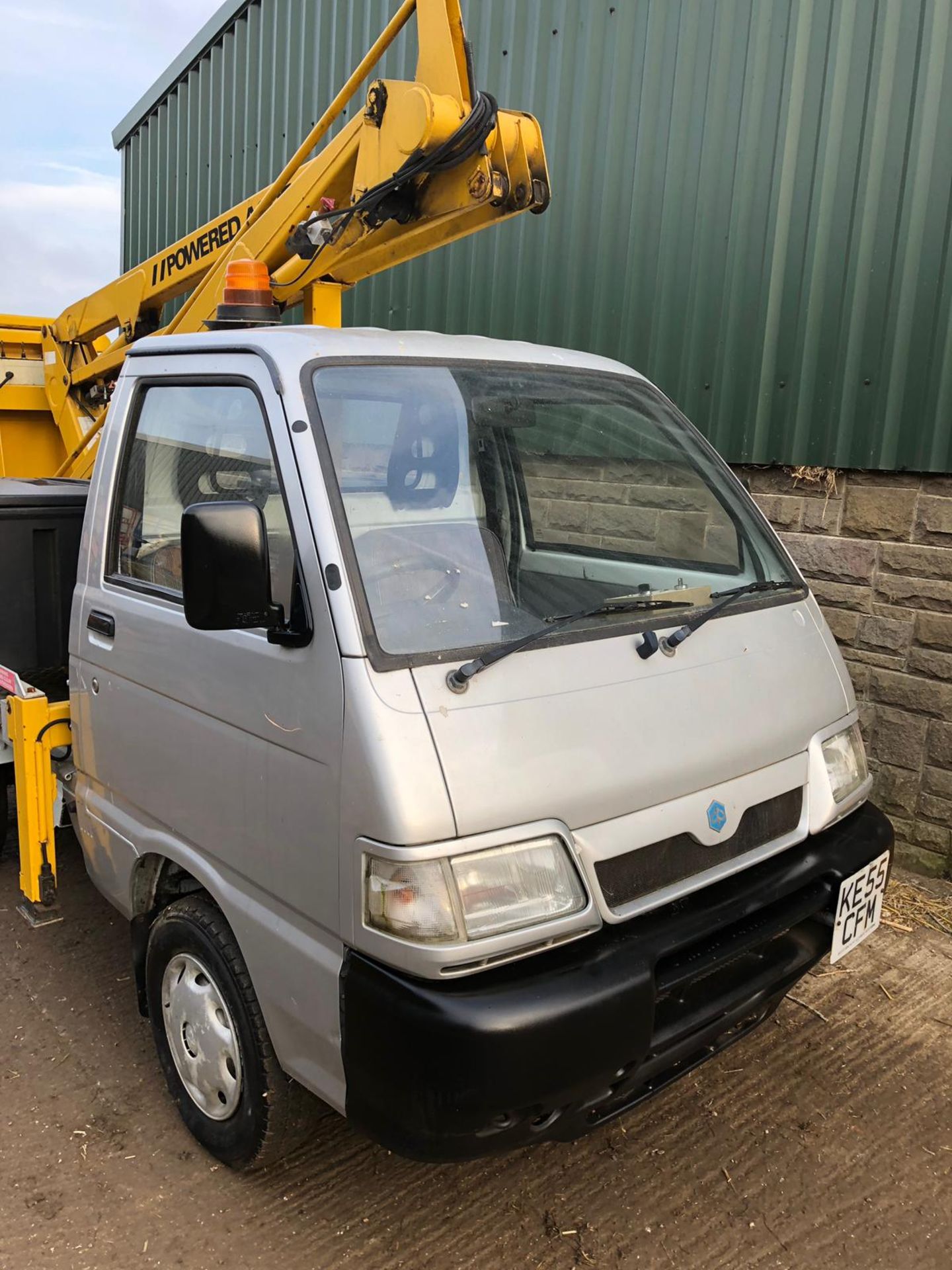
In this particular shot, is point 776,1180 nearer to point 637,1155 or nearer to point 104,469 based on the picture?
point 637,1155

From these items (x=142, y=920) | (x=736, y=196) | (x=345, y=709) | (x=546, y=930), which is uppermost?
(x=736, y=196)

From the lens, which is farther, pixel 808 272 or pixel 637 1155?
pixel 808 272

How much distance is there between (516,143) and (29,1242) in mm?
3713

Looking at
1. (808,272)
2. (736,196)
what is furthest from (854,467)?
(736,196)

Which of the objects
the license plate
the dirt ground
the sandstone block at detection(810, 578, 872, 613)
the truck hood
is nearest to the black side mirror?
the truck hood

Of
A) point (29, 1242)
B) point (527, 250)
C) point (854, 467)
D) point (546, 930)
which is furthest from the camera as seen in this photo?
point (527, 250)

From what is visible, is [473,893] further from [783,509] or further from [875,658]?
[783,509]

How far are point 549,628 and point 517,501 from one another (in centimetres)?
70

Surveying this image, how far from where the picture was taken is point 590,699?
2387mm

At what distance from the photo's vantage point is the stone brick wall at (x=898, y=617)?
4629 mm

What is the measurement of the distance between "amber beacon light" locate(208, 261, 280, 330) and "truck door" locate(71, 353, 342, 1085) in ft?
1.30

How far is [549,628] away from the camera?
96.8 inches

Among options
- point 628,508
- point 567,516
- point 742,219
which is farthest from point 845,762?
point 742,219

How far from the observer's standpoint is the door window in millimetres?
2555
